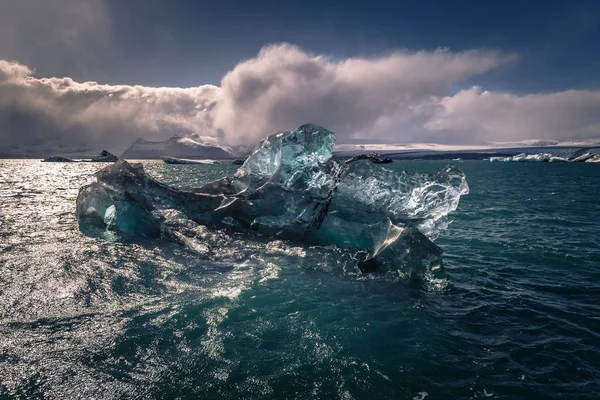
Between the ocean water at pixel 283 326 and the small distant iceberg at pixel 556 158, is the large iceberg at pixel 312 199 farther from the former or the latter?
the small distant iceberg at pixel 556 158

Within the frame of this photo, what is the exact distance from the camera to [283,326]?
21.5 feet

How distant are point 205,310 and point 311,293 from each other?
8.62 ft

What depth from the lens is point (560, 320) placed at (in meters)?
7.17

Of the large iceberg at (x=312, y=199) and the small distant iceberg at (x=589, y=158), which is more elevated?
the small distant iceberg at (x=589, y=158)

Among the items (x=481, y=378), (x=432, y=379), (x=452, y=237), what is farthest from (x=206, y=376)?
(x=452, y=237)

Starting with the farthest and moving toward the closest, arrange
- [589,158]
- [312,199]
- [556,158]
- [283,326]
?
1. [556,158]
2. [589,158]
3. [312,199]
4. [283,326]

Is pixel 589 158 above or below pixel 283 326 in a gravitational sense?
above

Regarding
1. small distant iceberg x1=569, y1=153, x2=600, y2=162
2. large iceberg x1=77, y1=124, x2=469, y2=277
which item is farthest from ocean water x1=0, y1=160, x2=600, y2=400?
small distant iceberg x1=569, y1=153, x2=600, y2=162

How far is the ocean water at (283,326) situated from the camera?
16.0ft

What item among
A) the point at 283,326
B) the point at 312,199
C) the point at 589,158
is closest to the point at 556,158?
the point at 589,158

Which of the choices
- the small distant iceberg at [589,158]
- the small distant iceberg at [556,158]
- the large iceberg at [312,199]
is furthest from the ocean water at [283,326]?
the small distant iceberg at [556,158]

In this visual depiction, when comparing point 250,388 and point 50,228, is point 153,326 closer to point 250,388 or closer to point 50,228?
point 250,388

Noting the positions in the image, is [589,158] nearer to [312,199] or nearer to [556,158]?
[556,158]

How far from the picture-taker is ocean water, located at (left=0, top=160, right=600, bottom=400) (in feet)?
16.0
